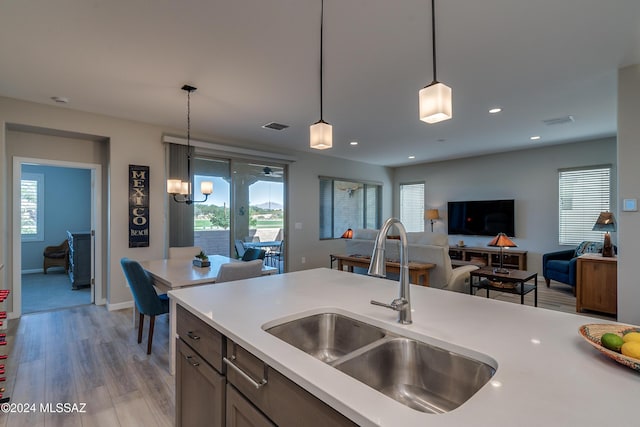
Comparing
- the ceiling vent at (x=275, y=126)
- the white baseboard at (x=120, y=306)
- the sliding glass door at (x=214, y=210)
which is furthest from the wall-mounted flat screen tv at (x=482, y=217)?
the white baseboard at (x=120, y=306)

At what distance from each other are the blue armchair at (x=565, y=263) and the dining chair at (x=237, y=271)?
497cm

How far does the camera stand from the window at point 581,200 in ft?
18.1

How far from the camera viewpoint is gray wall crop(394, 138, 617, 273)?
575 centimetres

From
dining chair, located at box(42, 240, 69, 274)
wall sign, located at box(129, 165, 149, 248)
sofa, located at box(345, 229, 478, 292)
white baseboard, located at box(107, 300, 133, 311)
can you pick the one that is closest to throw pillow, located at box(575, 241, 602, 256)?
sofa, located at box(345, 229, 478, 292)

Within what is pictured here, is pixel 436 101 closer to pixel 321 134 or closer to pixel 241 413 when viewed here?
pixel 321 134

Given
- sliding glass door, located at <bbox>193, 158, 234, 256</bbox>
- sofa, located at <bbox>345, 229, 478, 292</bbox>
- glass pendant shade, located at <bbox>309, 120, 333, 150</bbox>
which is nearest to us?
glass pendant shade, located at <bbox>309, 120, 333, 150</bbox>

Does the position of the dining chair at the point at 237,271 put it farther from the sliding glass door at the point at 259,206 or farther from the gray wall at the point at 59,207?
the gray wall at the point at 59,207

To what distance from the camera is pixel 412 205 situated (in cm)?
841

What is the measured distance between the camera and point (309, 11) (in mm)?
2094

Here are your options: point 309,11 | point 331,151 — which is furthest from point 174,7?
point 331,151

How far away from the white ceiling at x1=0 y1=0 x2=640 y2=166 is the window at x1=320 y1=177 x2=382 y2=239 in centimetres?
290

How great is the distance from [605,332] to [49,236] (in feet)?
29.7

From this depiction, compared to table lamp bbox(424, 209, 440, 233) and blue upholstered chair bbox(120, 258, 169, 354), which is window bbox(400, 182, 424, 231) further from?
blue upholstered chair bbox(120, 258, 169, 354)

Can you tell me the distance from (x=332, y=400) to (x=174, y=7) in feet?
8.07
